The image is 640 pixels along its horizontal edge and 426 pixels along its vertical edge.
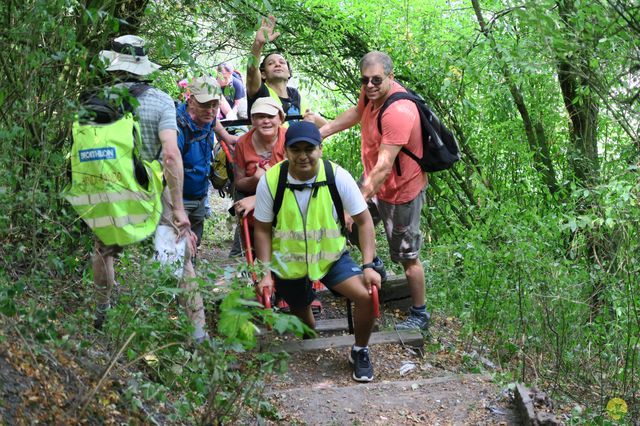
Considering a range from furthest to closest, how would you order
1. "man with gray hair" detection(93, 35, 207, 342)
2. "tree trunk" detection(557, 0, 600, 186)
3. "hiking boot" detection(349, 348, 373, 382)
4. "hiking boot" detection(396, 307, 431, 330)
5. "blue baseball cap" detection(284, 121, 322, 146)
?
"tree trunk" detection(557, 0, 600, 186) < "hiking boot" detection(396, 307, 431, 330) < "hiking boot" detection(349, 348, 373, 382) < "blue baseball cap" detection(284, 121, 322, 146) < "man with gray hair" detection(93, 35, 207, 342)

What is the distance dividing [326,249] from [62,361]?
7.01ft

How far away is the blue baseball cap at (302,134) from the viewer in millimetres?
5371

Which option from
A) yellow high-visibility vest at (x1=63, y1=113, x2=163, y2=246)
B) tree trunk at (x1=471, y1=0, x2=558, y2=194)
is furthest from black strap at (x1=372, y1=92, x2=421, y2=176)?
tree trunk at (x1=471, y1=0, x2=558, y2=194)

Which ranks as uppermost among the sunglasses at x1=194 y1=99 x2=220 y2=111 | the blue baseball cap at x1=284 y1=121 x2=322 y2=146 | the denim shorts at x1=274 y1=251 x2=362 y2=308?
the sunglasses at x1=194 y1=99 x2=220 y2=111

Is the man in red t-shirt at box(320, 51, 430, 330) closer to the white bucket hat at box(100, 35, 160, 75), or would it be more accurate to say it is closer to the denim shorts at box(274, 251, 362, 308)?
the denim shorts at box(274, 251, 362, 308)

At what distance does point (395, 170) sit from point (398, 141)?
0.32 metres

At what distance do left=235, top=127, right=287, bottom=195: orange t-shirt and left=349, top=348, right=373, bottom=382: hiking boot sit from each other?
1.67 meters

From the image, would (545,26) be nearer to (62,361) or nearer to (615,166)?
(615,166)

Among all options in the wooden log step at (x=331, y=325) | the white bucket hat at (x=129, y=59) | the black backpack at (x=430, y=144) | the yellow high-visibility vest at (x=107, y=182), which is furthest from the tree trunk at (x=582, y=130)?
the yellow high-visibility vest at (x=107, y=182)

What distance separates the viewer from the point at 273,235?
18.9 ft

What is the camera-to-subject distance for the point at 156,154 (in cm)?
541

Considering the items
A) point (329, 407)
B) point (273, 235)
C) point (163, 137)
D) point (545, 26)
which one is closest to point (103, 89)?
point (163, 137)

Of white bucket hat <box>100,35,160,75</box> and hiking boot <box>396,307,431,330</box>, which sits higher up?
white bucket hat <box>100,35,160,75</box>

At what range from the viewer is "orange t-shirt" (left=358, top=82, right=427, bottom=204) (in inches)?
246
